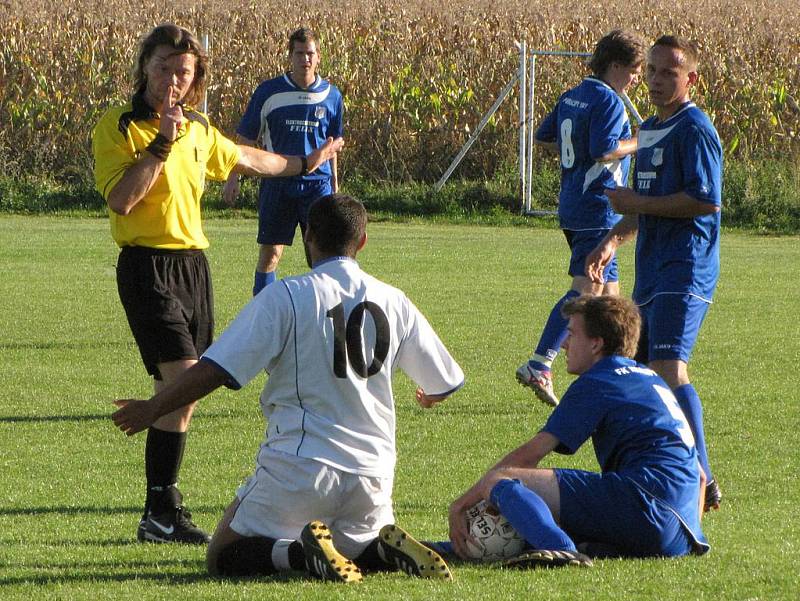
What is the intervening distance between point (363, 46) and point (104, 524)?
2074cm

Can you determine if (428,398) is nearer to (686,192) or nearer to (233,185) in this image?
(686,192)

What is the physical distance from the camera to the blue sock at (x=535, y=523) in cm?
525

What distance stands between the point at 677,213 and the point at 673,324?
0.52 m

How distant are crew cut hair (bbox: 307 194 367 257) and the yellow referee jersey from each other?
1.17m

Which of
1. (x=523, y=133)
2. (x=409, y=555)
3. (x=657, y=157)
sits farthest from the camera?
(x=523, y=133)

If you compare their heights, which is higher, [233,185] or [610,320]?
[610,320]

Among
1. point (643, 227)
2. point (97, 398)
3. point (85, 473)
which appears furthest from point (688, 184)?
point (97, 398)

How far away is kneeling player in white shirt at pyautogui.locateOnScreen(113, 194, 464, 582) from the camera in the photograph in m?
4.94

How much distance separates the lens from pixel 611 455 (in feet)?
18.1

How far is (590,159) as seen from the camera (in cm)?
930

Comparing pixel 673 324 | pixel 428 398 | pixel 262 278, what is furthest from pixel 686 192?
pixel 262 278

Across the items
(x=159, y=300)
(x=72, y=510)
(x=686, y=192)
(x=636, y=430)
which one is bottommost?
(x=72, y=510)

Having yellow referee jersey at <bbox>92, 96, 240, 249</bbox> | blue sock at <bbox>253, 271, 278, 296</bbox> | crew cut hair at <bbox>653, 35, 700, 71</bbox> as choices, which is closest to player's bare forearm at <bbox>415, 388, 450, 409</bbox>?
yellow referee jersey at <bbox>92, 96, 240, 249</bbox>

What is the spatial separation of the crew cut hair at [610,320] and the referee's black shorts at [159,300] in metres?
1.70
